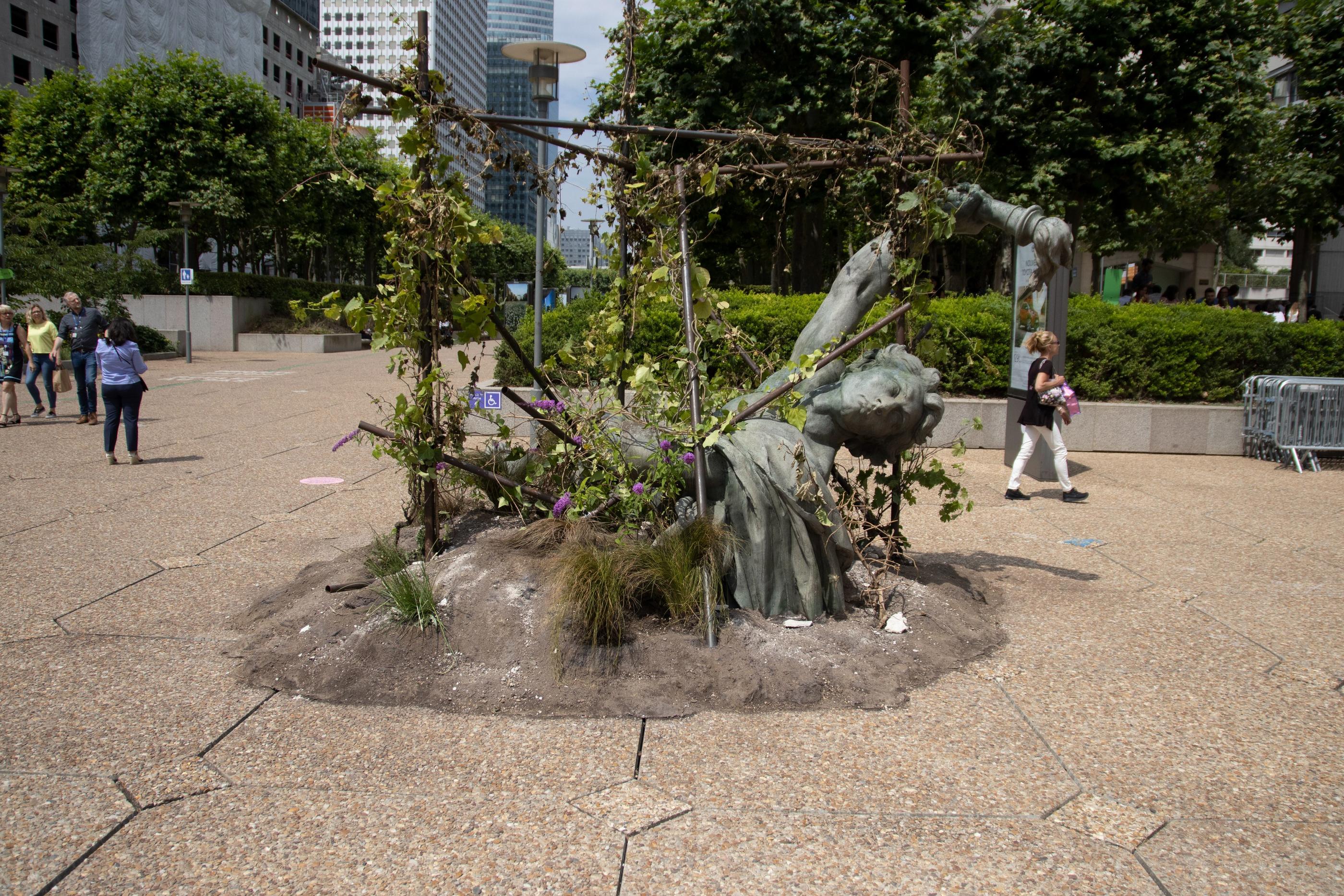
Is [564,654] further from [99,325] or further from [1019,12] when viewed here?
[1019,12]

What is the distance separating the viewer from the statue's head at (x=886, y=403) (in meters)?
4.32

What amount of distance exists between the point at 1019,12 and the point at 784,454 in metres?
14.5

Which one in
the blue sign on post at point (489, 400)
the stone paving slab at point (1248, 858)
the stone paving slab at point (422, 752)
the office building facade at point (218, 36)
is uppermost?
the office building facade at point (218, 36)

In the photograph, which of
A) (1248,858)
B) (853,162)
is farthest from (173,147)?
(1248,858)

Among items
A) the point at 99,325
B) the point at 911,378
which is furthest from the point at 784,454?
the point at 99,325

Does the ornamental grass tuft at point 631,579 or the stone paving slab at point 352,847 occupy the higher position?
the ornamental grass tuft at point 631,579

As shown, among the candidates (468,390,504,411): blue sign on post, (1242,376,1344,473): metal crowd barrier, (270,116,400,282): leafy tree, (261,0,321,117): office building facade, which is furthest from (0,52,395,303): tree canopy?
(261,0,321,117): office building facade

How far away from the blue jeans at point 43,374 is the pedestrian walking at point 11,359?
147 mm

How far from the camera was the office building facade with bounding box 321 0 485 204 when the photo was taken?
4.73 metres

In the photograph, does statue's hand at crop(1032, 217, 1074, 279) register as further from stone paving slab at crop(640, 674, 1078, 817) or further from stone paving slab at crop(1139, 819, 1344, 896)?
stone paving slab at crop(1139, 819, 1344, 896)

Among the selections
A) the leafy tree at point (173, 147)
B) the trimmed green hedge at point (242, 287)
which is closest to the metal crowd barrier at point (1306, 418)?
the trimmed green hedge at point (242, 287)

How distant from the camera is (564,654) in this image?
3996 millimetres

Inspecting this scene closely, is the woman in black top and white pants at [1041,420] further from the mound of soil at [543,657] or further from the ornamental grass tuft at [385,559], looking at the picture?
the ornamental grass tuft at [385,559]

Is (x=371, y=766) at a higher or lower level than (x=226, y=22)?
lower
